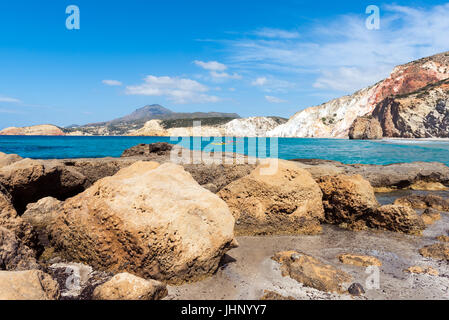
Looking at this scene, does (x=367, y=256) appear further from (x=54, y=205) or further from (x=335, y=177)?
(x=54, y=205)

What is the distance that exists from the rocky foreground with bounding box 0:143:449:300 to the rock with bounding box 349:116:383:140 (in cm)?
7205

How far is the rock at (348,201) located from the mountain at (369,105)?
6752 cm

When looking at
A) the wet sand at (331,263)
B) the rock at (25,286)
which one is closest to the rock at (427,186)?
the wet sand at (331,263)

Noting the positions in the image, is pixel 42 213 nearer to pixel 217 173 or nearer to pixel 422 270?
pixel 217 173

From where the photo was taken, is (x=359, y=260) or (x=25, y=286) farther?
(x=359, y=260)

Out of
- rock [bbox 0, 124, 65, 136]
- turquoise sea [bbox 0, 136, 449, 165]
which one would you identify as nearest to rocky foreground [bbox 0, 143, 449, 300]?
turquoise sea [bbox 0, 136, 449, 165]

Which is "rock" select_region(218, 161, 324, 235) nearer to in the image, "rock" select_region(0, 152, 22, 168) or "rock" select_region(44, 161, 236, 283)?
"rock" select_region(44, 161, 236, 283)

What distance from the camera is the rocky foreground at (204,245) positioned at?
379 centimetres

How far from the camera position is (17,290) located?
2.74 metres

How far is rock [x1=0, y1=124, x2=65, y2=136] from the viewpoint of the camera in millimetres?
122338

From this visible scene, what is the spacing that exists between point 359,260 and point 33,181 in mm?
7053

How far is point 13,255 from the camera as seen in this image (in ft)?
12.2

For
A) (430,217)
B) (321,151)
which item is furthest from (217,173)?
(321,151)
